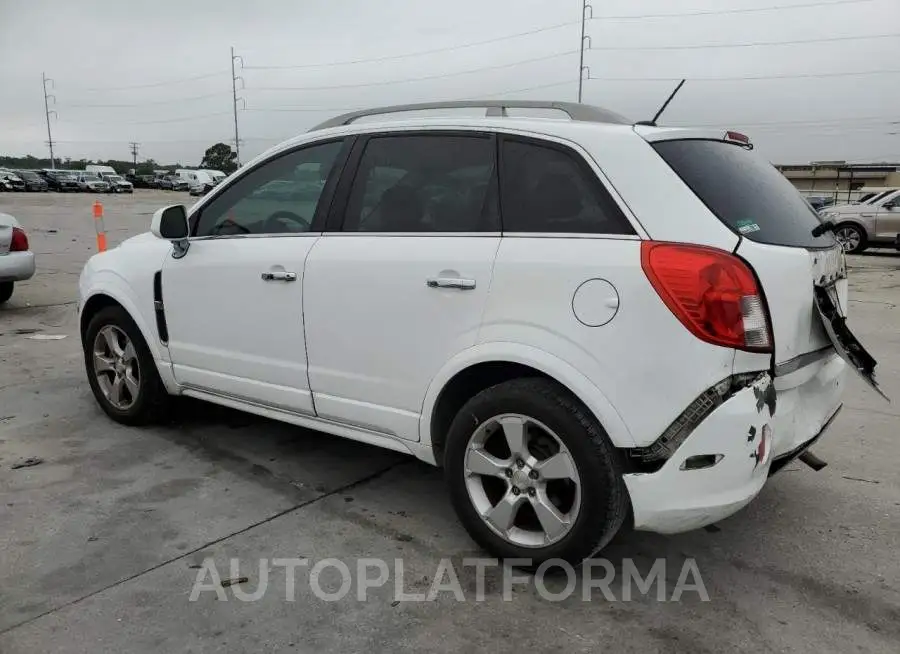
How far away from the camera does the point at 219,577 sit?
9.71ft

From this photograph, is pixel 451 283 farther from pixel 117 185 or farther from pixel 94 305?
pixel 117 185

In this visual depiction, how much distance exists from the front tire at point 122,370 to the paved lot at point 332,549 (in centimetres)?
13

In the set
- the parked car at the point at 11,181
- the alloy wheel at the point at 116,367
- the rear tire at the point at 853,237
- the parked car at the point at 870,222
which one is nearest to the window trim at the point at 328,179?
the alloy wheel at the point at 116,367

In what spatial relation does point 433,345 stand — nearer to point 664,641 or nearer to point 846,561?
point 664,641

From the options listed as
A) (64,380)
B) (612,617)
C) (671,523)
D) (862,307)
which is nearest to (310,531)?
(612,617)

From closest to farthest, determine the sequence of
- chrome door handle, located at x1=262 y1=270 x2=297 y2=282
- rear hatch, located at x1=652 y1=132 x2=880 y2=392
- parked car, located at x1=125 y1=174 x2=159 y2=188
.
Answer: rear hatch, located at x1=652 y1=132 x2=880 y2=392
chrome door handle, located at x1=262 y1=270 x2=297 y2=282
parked car, located at x1=125 y1=174 x2=159 y2=188

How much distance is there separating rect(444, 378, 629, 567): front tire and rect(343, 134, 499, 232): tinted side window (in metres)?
0.74

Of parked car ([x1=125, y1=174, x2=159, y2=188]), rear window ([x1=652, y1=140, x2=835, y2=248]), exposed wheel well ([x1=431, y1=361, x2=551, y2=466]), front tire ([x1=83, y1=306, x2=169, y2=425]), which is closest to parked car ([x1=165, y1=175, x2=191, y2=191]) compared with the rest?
parked car ([x1=125, y1=174, x2=159, y2=188])

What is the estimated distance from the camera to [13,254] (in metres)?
8.38

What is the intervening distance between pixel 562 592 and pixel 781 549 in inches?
40.4

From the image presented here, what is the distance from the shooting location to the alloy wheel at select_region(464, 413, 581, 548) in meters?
2.82

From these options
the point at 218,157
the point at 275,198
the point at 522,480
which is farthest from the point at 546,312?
the point at 218,157

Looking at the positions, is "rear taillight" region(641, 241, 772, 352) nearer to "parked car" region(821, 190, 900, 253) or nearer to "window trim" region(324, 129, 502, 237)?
"window trim" region(324, 129, 502, 237)

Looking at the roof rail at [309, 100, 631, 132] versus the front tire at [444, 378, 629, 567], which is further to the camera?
the roof rail at [309, 100, 631, 132]
